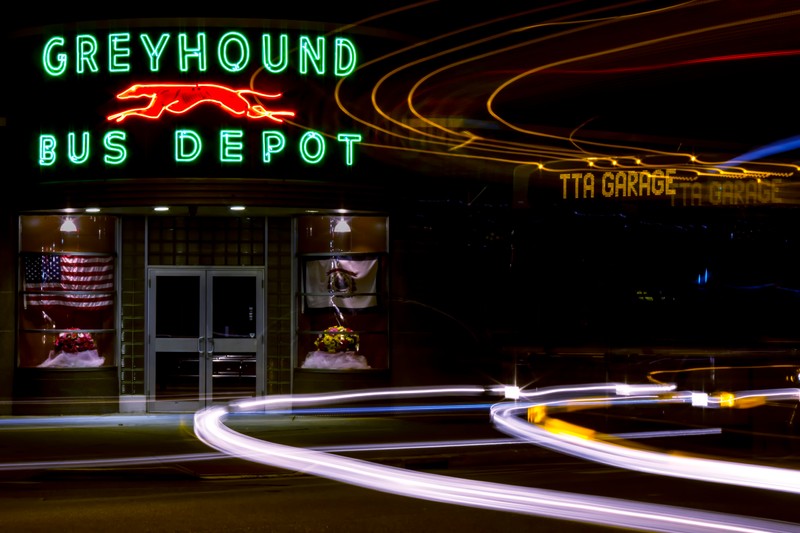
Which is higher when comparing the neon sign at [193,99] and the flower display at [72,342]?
the neon sign at [193,99]

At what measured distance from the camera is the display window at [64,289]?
1753 cm

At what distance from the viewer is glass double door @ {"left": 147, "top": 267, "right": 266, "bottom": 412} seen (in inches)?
709

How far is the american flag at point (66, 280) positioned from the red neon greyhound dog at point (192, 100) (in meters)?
2.81

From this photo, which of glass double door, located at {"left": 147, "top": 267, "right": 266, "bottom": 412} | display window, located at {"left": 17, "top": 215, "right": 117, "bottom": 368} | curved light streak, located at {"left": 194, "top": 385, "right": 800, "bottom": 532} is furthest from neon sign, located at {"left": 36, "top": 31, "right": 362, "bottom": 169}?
curved light streak, located at {"left": 194, "top": 385, "right": 800, "bottom": 532}

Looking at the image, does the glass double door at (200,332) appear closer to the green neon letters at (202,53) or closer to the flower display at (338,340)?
the flower display at (338,340)

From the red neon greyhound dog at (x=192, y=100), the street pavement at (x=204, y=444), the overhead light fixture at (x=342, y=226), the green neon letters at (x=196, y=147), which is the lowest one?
the street pavement at (x=204, y=444)

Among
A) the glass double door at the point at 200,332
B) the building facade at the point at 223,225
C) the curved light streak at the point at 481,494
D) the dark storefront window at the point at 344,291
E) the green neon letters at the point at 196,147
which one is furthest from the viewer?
the glass double door at the point at 200,332

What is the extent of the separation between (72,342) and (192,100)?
16.0 ft

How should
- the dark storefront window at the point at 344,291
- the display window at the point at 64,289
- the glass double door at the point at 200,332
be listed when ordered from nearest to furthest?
the display window at the point at 64,289 → the dark storefront window at the point at 344,291 → the glass double door at the point at 200,332

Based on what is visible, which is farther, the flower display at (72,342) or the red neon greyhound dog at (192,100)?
the flower display at (72,342)

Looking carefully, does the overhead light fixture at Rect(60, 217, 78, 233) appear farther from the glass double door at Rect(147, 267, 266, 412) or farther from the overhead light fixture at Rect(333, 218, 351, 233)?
the overhead light fixture at Rect(333, 218, 351, 233)

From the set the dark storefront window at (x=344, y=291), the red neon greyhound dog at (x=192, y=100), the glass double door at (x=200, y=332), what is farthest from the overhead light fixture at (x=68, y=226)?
the dark storefront window at (x=344, y=291)

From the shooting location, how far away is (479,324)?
17.9m

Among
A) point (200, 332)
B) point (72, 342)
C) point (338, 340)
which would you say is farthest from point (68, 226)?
point (338, 340)
